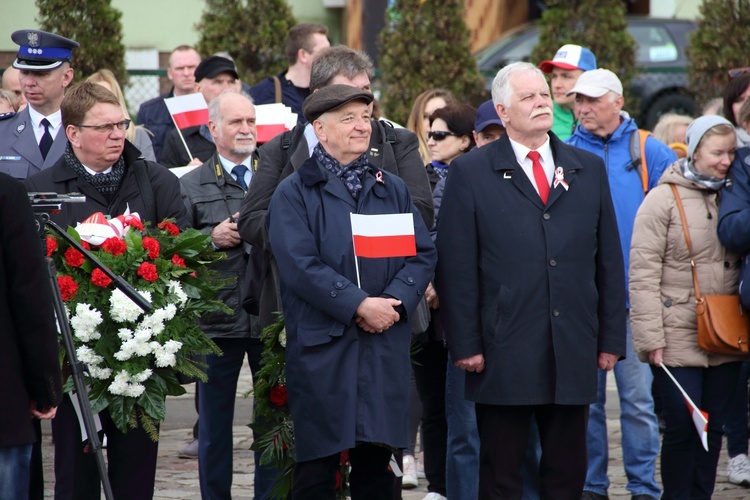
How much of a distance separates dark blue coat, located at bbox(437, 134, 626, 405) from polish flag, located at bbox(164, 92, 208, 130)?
3221 mm

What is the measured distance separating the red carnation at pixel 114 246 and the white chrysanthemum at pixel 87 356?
435 mm

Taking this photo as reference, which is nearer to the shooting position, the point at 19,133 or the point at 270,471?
the point at 270,471

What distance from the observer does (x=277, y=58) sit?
42.5 feet

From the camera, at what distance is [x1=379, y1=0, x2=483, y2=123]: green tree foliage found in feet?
43.3

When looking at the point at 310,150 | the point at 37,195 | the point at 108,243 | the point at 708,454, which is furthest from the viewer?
the point at 708,454

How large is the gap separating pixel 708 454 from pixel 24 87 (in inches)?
169

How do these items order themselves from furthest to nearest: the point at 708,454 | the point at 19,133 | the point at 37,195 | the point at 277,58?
the point at 277,58
the point at 19,133
the point at 708,454
the point at 37,195

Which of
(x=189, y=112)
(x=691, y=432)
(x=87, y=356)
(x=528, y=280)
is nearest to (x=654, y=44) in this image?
(x=189, y=112)

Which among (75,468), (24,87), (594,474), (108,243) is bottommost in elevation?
(594,474)

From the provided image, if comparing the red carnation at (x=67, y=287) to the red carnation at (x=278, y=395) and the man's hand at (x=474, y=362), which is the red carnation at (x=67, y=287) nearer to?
the red carnation at (x=278, y=395)

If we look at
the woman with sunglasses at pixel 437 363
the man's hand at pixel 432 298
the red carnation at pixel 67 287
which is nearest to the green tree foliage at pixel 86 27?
the woman with sunglasses at pixel 437 363

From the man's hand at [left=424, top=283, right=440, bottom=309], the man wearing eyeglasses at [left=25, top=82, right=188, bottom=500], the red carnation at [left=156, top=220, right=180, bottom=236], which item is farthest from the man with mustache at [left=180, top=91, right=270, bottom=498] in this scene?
the man's hand at [left=424, top=283, right=440, bottom=309]

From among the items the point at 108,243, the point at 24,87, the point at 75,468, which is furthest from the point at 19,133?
the point at 75,468

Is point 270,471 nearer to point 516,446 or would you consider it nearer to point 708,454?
point 516,446
